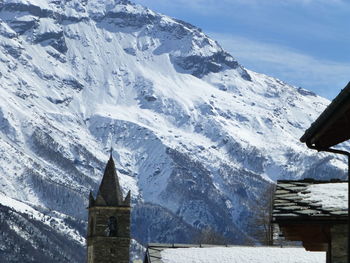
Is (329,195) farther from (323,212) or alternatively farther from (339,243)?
(323,212)

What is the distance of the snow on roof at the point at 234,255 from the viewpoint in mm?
56844

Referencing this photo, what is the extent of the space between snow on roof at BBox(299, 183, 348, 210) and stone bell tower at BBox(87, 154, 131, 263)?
72767 millimetres

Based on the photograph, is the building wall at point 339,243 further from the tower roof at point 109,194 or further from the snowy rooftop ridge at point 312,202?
the tower roof at point 109,194

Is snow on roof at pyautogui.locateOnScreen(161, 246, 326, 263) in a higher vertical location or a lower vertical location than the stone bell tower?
lower

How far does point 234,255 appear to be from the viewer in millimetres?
59000

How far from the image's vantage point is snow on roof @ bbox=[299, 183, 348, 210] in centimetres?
1728

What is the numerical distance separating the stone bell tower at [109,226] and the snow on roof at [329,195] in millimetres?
72767

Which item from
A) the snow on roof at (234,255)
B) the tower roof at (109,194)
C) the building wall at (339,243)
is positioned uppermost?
the tower roof at (109,194)

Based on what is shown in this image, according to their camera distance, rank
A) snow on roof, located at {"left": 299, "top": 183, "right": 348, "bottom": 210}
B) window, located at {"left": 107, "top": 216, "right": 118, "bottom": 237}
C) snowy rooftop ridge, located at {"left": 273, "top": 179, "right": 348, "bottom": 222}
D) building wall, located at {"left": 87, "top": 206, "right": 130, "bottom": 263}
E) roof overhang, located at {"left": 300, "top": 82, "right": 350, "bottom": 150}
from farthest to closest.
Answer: window, located at {"left": 107, "top": 216, "right": 118, "bottom": 237} < building wall, located at {"left": 87, "top": 206, "right": 130, "bottom": 263} < snow on roof, located at {"left": 299, "top": 183, "right": 348, "bottom": 210} < snowy rooftop ridge, located at {"left": 273, "top": 179, "right": 348, "bottom": 222} < roof overhang, located at {"left": 300, "top": 82, "right": 350, "bottom": 150}

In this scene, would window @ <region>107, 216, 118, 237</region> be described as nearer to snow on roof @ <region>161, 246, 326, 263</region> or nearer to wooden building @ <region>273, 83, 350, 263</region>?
snow on roof @ <region>161, 246, 326, 263</region>

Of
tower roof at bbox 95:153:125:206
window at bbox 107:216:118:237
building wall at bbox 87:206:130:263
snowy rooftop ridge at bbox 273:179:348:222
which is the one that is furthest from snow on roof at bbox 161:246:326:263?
snowy rooftop ridge at bbox 273:179:348:222

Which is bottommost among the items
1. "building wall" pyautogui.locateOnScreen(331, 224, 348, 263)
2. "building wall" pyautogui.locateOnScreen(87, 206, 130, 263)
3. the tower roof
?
"building wall" pyautogui.locateOnScreen(331, 224, 348, 263)

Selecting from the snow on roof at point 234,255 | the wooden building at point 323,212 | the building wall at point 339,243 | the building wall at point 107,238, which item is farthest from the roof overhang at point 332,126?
the building wall at point 107,238

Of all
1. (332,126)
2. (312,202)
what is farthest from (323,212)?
(332,126)
